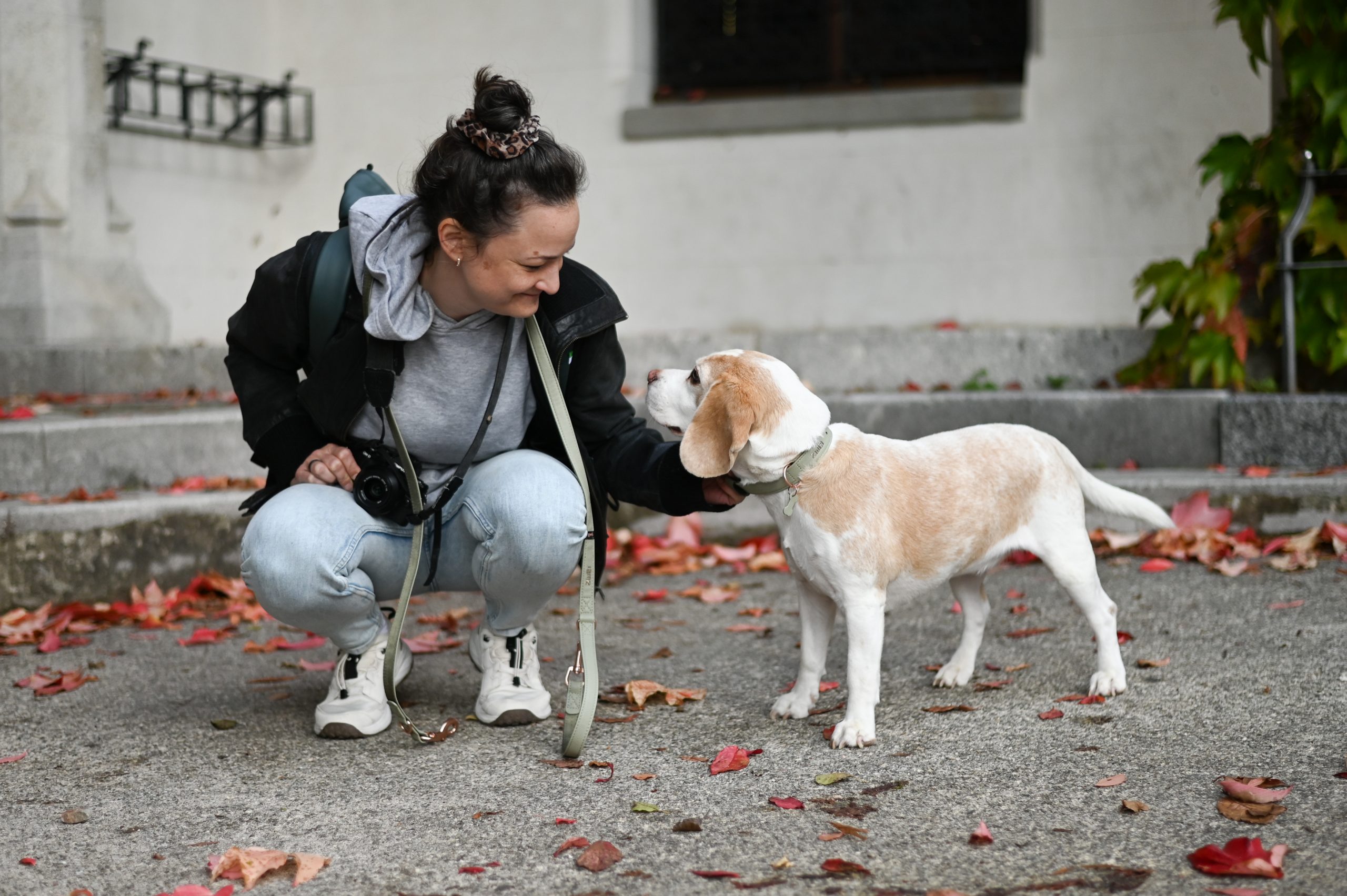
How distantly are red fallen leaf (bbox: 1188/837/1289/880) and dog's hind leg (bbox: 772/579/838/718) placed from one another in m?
1.10

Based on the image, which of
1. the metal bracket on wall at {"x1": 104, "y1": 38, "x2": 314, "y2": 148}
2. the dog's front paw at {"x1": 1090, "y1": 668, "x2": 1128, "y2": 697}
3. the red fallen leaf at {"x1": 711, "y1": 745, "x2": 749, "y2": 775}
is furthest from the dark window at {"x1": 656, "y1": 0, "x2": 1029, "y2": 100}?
the red fallen leaf at {"x1": 711, "y1": 745, "x2": 749, "y2": 775}

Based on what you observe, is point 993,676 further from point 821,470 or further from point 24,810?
point 24,810

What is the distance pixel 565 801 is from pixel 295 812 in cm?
55

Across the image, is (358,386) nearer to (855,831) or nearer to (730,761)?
(730,761)

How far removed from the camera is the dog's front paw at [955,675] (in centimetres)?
336

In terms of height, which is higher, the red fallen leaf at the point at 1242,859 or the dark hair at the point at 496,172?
the dark hair at the point at 496,172

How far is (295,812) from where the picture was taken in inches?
101

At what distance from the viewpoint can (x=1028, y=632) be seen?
387 centimetres

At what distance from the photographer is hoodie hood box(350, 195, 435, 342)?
2871 mm

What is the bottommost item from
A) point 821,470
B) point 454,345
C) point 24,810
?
point 24,810

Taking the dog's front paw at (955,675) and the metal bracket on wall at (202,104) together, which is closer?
the dog's front paw at (955,675)

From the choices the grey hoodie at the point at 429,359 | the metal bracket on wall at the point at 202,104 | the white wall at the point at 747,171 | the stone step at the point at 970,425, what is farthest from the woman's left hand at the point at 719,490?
the metal bracket on wall at the point at 202,104

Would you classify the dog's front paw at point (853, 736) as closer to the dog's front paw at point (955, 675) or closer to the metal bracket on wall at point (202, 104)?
the dog's front paw at point (955, 675)

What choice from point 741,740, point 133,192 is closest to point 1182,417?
point 741,740
